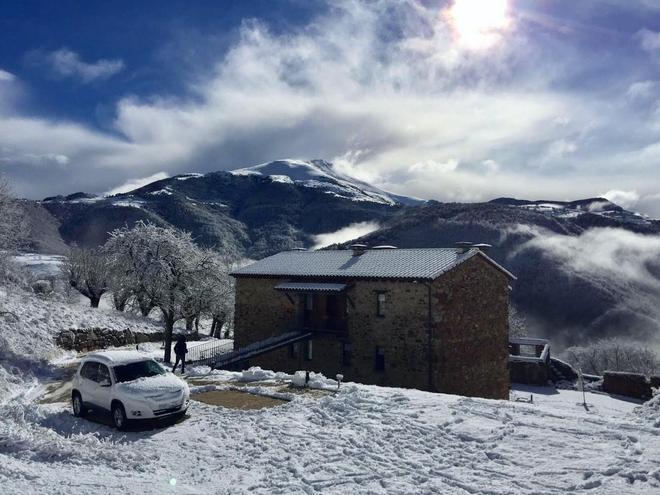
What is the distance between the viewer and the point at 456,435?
1138cm

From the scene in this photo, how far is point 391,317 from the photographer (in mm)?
26734

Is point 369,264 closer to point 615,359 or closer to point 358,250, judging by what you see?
point 358,250

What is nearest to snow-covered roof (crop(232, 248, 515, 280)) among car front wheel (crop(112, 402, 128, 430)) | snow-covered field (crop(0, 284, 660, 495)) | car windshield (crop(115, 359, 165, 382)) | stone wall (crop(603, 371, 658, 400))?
snow-covered field (crop(0, 284, 660, 495))

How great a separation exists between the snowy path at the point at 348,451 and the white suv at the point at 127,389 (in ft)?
1.69

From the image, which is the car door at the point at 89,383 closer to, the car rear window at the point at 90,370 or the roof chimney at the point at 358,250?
the car rear window at the point at 90,370

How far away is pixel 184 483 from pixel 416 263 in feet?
66.9

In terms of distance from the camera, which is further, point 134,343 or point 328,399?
point 134,343

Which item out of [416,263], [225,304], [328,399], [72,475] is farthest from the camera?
[225,304]

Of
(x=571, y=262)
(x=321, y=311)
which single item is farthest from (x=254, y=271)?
(x=571, y=262)

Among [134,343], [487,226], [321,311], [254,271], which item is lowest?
[134,343]

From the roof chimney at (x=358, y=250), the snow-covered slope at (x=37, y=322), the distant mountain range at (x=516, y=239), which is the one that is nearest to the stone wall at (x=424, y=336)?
the roof chimney at (x=358, y=250)

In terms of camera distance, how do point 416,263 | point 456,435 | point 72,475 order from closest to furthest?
point 72,475
point 456,435
point 416,263

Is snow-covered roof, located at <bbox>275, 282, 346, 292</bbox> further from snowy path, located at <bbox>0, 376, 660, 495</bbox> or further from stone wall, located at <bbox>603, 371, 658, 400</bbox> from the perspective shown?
stone wall, located at <bbox>603, 371, 658, 400</bbox>

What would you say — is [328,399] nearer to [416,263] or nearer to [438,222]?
[416,263]
